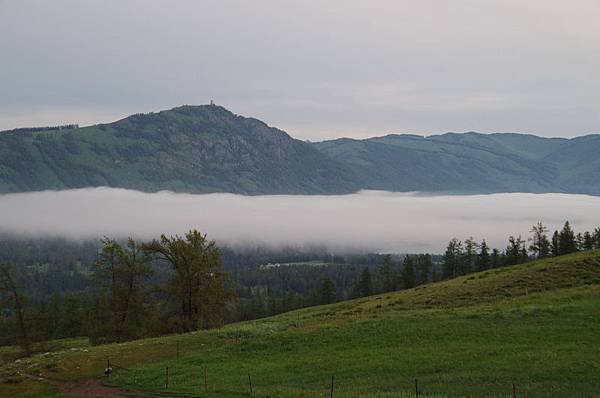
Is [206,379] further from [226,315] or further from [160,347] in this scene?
[226,315]

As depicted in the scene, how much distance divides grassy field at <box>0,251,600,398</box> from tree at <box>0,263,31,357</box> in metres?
23.6

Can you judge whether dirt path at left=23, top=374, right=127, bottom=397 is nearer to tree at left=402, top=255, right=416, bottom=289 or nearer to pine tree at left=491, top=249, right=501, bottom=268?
tree at left=402, top=255, right=416, bottom=289

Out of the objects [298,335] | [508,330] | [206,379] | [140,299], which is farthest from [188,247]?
[508,330]

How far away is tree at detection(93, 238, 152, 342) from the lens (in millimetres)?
70562

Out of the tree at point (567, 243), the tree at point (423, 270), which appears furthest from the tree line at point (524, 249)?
the tree at point (423, 270)

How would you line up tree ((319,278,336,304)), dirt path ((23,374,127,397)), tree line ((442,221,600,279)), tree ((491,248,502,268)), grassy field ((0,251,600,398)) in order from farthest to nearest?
tree ((319,278,336,304)) → tree ((491,248,502,268)) → tree line ((442,221,600,279)) → dirt path ((23,374,127,397)) → grassy field ((0,251,600,398))

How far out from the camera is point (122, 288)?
71.8m

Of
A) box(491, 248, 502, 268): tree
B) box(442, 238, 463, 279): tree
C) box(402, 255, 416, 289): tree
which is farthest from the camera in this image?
box(442, 238, 463, 279): tree

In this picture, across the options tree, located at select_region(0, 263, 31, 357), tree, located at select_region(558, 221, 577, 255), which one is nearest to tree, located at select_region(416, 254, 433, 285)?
tree, located at select_region(558, 221, 577, 255)

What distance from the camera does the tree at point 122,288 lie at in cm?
7056

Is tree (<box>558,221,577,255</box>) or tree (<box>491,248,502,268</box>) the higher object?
tree (<box>558,221,577,255</box>)

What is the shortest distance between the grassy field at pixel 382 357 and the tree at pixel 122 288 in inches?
787

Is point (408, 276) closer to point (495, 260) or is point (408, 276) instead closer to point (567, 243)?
point (495, 260)

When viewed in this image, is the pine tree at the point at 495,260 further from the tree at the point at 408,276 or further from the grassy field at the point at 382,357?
the grassy field at the point at 382,357
